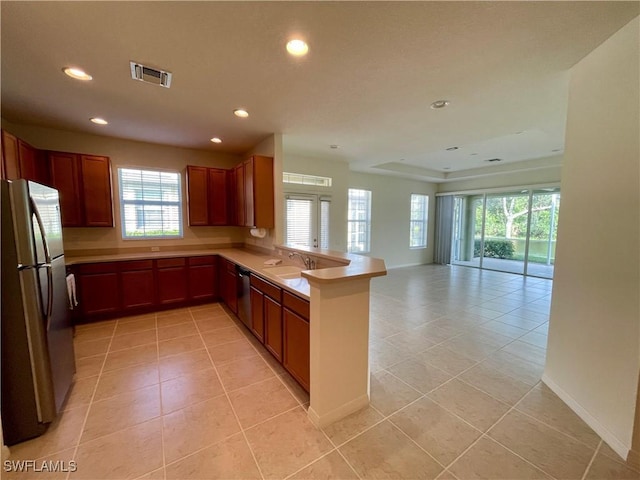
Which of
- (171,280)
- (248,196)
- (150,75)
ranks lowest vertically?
(171,280)

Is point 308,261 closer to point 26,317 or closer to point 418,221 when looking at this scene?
point 26,317

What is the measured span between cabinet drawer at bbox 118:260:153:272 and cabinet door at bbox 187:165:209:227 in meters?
0.94

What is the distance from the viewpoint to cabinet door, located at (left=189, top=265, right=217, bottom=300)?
4348 mm

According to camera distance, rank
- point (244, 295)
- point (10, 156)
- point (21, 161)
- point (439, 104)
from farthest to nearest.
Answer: point (244, 295) → point (21, 161) → point (439, 104) → point (10, 156)

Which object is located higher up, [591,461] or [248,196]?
[248,196]

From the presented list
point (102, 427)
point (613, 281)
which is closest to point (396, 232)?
point (613, 281)

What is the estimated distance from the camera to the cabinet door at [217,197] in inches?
185

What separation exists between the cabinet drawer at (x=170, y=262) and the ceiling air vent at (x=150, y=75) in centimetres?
261

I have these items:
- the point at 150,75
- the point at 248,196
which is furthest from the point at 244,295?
the point at 150,75

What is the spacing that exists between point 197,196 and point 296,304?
3351 millimetres

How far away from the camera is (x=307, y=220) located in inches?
227

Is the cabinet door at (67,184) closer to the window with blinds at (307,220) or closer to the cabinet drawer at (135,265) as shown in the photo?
the cabinet drawer at (135,265)

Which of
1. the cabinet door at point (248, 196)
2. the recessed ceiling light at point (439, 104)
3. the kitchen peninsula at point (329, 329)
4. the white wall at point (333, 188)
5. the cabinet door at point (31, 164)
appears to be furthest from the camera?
the white wall at point (333, 188)

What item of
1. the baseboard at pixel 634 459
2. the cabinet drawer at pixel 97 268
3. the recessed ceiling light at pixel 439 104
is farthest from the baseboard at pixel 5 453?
the recessed ceiling light at pixel 439 104
